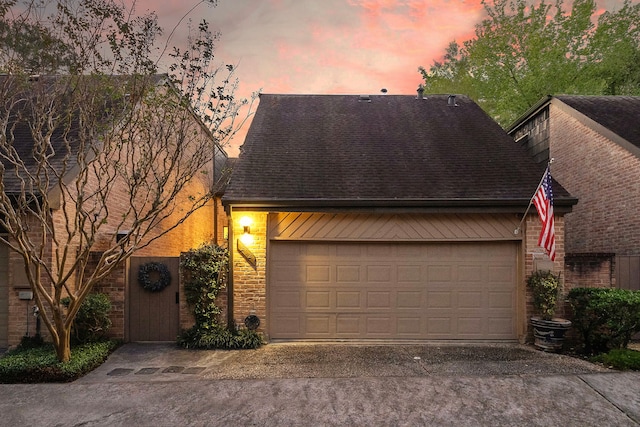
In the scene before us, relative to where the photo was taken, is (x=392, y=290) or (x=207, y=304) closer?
(x=207, y=304)

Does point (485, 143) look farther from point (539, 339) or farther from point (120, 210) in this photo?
point (120, 210)

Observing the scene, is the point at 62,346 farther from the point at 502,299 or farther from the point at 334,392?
the point at 502,299

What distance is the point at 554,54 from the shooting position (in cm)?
1520

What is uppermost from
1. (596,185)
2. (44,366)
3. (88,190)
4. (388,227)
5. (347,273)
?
(596,185)

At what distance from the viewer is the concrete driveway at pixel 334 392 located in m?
4.08

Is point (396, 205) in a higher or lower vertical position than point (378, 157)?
lower

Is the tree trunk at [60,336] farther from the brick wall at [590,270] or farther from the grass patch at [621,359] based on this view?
the brick wall at [590,270]

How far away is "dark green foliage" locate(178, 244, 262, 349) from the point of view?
6.74 m

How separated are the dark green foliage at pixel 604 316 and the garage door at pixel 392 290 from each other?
1108 millimetres

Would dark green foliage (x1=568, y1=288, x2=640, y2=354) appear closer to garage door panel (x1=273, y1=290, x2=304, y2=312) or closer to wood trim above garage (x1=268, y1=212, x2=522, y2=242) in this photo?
wood trim above garage (x1=268, y1=212, x2=522, y2=242)

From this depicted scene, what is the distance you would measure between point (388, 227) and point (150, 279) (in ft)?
15.9

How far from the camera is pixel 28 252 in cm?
528

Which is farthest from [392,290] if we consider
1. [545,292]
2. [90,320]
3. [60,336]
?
[60,336]

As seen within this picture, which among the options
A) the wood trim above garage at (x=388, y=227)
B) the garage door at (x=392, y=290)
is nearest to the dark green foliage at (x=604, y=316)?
the garage door at (x=392, y=290)
